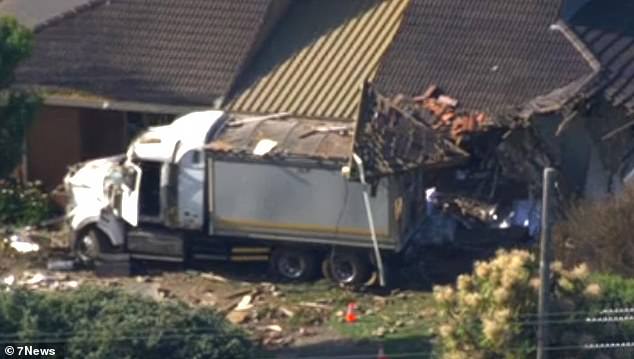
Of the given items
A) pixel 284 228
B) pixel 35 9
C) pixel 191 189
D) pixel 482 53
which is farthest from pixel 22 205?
pixel 482 53

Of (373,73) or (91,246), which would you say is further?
(373,73)

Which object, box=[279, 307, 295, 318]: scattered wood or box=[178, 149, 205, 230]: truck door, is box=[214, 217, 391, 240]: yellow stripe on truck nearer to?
box=[178, 149, 205, 230]: truck door

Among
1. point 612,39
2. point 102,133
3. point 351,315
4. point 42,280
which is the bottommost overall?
point 351,315

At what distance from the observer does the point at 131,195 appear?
3597cm

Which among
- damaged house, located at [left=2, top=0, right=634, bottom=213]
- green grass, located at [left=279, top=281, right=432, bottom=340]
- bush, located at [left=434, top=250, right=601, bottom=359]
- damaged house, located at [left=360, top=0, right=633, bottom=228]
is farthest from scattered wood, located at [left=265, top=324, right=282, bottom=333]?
bush, located at [left=434, top=250, right=601, bottom=359]

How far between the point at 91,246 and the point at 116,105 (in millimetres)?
4024

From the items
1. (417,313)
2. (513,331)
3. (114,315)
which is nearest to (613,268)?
(417,313)

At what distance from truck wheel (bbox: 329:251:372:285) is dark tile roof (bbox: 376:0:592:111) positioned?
444cm

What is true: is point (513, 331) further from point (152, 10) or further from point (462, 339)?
point (152, 10)

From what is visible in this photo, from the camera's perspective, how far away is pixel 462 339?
26828mm

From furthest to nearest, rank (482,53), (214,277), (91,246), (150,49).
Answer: (150,49) → (482,53) → (91,246) → (214,277)

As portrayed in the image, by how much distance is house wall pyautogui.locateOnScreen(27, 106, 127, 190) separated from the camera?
4053 cm

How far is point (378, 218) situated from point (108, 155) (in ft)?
24.9

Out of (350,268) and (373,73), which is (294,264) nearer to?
(350,268)
